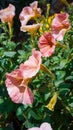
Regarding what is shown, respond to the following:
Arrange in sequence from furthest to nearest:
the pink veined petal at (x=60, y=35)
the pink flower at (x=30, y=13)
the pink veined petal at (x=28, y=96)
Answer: the pink flower at (x=30, y=13) → the pink veined petal at (x=60, y=35) → the pink veined petal at (x=28, y=96)

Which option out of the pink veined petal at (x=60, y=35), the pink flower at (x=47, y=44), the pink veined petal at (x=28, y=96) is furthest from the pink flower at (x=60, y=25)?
the pink veined petal at (x=28, y=96)

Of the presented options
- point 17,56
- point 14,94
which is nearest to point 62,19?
point 17,56

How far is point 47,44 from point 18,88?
0.34m

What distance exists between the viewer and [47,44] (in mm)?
2383

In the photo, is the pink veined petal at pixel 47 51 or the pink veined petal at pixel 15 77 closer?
the pink veined petal at pixel 15 77

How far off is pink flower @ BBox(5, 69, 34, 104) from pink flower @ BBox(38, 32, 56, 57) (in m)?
0.24

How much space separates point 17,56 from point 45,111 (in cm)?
50

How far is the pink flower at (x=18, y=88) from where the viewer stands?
214 cm

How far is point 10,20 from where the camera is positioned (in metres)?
2.81

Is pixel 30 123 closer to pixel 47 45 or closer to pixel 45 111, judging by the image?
pixel 45 111

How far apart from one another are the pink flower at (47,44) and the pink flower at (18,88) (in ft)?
0.77

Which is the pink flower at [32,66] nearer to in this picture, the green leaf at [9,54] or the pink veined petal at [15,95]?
the pink veined petal at [15,95]

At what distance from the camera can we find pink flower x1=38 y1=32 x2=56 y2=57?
7.66ft

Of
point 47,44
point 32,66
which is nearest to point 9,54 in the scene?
point 47,44
